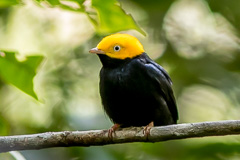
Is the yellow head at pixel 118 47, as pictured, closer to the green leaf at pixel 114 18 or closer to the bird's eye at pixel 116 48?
the bird's eye at pixel 116 48

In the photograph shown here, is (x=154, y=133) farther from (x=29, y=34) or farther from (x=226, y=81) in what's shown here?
(x=29, y=34)

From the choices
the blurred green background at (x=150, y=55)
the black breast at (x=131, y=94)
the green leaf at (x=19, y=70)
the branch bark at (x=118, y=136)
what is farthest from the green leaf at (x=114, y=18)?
the blurred green background at (x=150, y=55)

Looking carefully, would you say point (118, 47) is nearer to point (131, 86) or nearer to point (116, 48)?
point (116, 48)

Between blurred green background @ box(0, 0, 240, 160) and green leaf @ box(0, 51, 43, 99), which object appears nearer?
green leaf @ box(0, 51, 43, 99)

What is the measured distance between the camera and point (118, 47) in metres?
4.55

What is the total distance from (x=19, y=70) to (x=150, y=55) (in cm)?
375

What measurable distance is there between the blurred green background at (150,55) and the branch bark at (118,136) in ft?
3.23

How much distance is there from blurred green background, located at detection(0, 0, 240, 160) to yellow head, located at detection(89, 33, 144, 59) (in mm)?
627

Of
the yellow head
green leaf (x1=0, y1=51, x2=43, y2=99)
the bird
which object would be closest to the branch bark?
the bird

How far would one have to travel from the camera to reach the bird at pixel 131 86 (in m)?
4.31

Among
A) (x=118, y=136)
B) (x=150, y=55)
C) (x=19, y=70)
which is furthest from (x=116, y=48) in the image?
(x=150, y=55)

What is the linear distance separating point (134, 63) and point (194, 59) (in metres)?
2.14

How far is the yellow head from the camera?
4.51 metres

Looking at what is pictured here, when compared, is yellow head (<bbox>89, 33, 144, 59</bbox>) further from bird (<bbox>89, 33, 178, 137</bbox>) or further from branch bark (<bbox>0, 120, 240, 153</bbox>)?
branch bark (<bbox>0, 120, 240, 153</bbox>)
